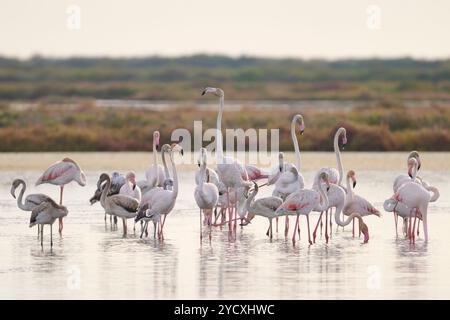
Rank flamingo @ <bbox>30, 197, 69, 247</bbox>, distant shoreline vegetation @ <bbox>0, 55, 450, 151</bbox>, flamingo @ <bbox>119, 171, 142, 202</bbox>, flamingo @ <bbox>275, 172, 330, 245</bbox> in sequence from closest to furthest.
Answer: flamingo @ <bbox>30, 197, 69, 247</bbox>
flamingo @ <bbox>275, 172, 330, 245</bbox>
flamingo @ <bbox>119, 171, 142, 202</bbox>
distant shoreline vegetation @ <bbox>0, 55, 450, 151</bbox>

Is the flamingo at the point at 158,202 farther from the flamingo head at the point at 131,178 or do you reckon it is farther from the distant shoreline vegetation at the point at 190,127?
the distant shoreline vegetation at the point at 190,127

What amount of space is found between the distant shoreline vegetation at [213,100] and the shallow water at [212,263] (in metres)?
10.5

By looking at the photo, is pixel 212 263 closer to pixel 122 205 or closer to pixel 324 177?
pixel 122 205

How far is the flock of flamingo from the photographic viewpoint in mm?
12641

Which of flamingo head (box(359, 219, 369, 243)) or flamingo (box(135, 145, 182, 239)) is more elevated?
flamingo (box(135, 145, 182, 239))

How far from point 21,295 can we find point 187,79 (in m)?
50.5

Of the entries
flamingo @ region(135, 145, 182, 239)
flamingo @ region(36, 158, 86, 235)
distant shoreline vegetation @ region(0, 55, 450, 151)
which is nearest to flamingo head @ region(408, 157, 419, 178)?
flamingo @ region(135, 145, 182, 239)

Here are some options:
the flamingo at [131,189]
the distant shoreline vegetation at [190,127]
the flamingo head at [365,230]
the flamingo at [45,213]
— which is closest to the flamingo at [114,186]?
the flamingo at [131,189]

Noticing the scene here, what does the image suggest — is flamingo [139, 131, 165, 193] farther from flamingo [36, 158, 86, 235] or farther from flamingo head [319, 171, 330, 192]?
flamingo head [319, 171, 330, 192]

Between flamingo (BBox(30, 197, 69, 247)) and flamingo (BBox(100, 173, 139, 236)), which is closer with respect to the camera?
flamingo (BBox(30, 197, 69, 247))

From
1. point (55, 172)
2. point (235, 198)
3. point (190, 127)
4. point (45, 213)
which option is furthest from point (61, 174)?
point (190, 127)

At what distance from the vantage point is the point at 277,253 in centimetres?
1197

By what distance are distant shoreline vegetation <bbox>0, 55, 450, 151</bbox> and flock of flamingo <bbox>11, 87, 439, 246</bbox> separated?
11769 mm
